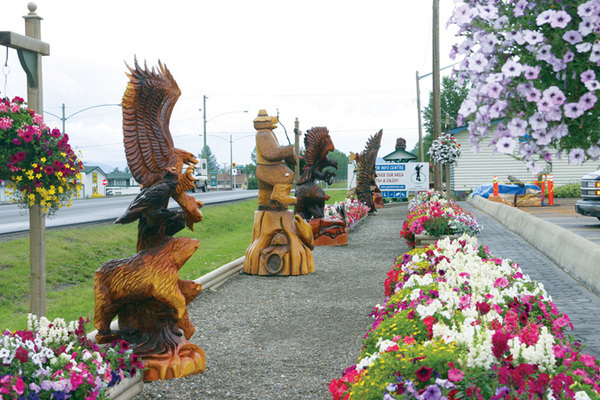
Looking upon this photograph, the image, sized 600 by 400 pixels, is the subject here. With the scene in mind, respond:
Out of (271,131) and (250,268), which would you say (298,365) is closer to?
(250,268)

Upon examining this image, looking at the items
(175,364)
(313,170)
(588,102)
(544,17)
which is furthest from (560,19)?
(313,170)

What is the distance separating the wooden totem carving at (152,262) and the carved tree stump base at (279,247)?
4838 mm

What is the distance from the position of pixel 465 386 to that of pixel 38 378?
2474 millimetres

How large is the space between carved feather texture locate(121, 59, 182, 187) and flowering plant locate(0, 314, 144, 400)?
1.43 m

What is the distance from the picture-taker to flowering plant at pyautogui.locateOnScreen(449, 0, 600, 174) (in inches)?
95.0

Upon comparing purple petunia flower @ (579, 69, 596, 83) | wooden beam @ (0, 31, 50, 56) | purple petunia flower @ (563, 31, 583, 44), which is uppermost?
wooden beam @ (0, 31, 50, 56)

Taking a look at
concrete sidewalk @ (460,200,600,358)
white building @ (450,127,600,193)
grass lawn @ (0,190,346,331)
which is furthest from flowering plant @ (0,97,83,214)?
white building @ (450,127,600,193)

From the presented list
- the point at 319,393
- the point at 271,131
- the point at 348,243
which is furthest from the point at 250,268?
the point at 319,393

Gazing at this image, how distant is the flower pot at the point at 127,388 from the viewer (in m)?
4.19

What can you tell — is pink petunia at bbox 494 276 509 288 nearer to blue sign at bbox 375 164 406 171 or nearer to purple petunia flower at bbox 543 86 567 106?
purple petunia flower at bbox 543 86 567 106

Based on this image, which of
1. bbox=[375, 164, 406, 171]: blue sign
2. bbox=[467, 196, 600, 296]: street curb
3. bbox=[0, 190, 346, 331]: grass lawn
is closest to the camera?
bbox=[0, 190, 346, 331]: grass lawn

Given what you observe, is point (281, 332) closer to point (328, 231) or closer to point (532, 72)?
point (532, 72)

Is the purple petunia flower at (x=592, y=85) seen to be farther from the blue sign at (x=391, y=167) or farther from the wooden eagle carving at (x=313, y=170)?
the blue sign at (x=391, y=167)

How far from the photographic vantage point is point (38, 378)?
3520 mm
